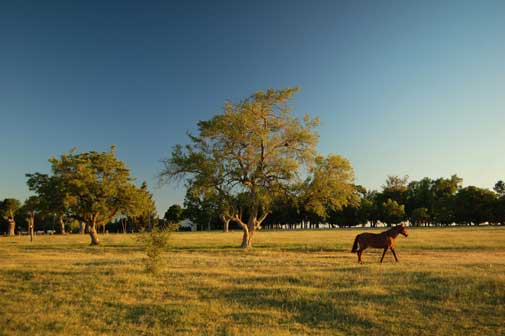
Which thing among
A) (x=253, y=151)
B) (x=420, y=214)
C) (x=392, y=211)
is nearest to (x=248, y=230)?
(x=253, y=151)

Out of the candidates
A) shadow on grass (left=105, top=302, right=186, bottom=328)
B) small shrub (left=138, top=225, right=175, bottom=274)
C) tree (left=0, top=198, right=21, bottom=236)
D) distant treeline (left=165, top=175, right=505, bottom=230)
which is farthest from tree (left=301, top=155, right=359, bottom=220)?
tree (left=0, top=198, right=21, bottom=236)

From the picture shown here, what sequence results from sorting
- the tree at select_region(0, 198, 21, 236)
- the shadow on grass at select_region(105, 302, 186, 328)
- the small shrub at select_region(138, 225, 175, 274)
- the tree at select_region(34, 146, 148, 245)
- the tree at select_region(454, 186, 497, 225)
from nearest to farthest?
the shadow on grass at select_region(105, 302, 186, 328) < the small shrub at select_region(138, 225, 175, 274) < the tree at select_region(34, 146, 148, 245) < the tree at select_region(454, 186, 497, 225) < the tree at select_region(0, 198, 21, 236)

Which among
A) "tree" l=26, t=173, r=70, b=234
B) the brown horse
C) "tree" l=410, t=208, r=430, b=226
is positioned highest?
"tree" l=26, t=173, r=70, b=234

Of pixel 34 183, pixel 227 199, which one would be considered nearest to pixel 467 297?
pixel 227 199

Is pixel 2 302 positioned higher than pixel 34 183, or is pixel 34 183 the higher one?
pixel 34 183

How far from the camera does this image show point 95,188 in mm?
48969

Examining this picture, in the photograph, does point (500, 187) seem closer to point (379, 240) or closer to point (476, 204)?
point (476, 204)

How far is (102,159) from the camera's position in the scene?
5100cm

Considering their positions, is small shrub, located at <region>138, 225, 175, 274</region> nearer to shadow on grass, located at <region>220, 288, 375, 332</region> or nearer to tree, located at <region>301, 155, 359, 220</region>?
shadow on grass, located at <region>220, 288, 375, 332</region>

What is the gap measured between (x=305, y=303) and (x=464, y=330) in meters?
4.85

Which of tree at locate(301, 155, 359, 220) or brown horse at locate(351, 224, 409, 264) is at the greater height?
tree at locate(301, 155, 359, 220)

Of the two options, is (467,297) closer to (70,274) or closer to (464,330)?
(464,330)

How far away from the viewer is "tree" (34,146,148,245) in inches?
1906

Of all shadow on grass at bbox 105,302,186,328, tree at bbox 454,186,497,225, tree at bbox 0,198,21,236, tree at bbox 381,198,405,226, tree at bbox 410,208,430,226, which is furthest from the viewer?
tree at bbox 0,198,21,236
